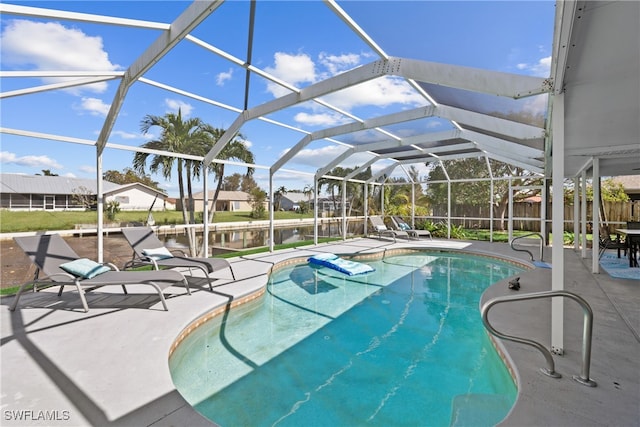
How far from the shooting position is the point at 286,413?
300 centimetres

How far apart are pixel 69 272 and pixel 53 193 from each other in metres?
3.87

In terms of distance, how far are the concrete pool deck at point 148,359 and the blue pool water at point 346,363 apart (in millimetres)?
355

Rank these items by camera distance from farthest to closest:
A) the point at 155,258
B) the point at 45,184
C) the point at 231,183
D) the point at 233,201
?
the point at 233,201
the point at 231,183
the point at 45,184
the point at 155,258

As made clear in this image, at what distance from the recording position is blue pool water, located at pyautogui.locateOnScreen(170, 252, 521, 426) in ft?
9.89

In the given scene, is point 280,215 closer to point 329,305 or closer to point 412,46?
point 329,305

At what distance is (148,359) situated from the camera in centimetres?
318

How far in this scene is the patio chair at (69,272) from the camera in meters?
4.48

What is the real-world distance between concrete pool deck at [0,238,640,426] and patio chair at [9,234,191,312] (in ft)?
1.37

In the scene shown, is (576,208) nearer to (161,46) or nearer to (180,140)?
(161,46)

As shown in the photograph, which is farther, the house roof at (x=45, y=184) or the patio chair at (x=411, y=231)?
the patio chair at (x=411, y=231)

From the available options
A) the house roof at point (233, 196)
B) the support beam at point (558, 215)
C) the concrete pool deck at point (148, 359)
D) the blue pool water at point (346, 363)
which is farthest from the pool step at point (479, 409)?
the house roof at point (233, 196)

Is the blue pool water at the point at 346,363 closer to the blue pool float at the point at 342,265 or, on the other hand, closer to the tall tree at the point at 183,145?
the blue pool float at the point at 342,265

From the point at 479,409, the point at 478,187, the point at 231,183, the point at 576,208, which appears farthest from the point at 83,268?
the point at 478,187

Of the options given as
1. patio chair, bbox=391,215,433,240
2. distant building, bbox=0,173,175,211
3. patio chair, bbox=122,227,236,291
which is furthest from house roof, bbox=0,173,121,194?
patio chair, bbox=391,215,433,240
